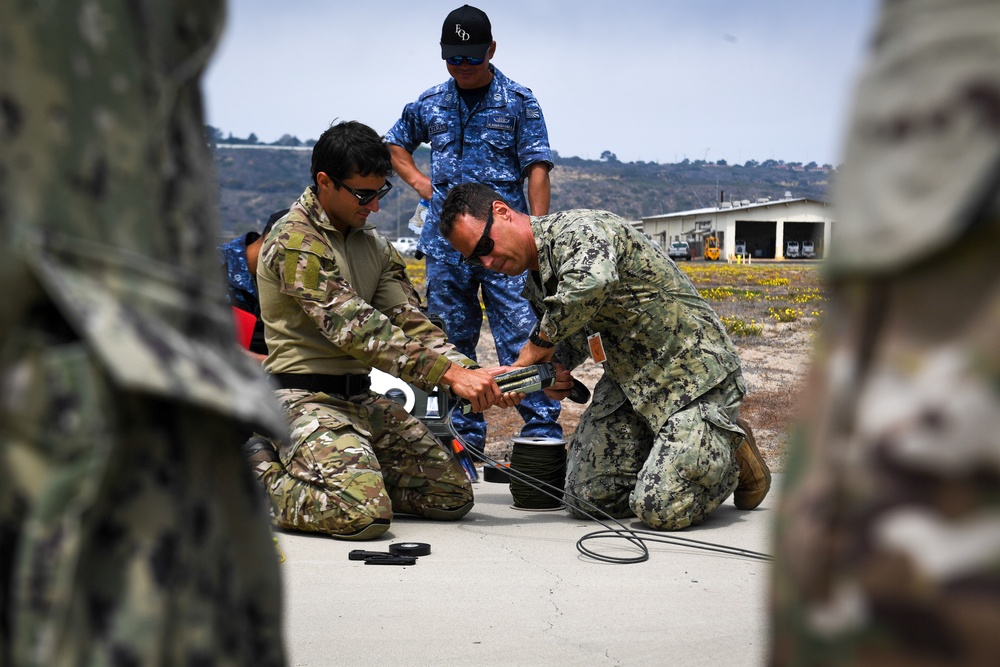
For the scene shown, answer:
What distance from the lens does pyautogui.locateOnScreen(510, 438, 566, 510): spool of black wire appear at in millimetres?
5164

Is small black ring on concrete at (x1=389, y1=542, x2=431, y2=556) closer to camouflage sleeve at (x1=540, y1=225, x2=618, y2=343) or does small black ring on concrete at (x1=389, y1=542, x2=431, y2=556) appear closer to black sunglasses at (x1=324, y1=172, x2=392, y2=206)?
camouflage sleeve at (x1=540, y1=225, x2=618, y2=343)

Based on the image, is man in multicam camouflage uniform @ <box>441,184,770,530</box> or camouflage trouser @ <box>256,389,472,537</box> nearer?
camouflage trouser @ <box>256,389,472,537</box>

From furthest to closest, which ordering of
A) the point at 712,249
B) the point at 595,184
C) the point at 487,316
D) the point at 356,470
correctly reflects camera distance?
the point at 595,184 < the point at 712,249 < the point at 487,316 < the point at 356,470

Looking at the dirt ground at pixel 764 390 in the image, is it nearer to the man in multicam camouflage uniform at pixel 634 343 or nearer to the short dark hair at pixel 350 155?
the man in multicam camouflage uniform at pixel 634 343

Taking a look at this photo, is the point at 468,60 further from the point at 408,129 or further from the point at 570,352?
the point at 570,352

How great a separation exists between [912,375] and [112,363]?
1.98 ft

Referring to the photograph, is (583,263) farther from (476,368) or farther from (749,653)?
(749,653)

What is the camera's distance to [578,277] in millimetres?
4387

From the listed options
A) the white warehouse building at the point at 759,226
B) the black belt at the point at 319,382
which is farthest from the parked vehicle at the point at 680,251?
the black belt at the point at 319,382

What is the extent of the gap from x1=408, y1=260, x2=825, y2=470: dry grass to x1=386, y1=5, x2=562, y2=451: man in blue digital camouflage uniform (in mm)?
1026

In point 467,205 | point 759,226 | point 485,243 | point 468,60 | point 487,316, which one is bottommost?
point 487,316

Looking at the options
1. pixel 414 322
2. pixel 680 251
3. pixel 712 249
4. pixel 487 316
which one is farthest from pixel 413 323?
pixel 712 249

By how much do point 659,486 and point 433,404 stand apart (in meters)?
1.53

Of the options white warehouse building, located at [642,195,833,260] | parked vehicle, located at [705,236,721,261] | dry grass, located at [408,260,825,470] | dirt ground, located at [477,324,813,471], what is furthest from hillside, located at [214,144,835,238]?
dirt ground, located at [477,324,813,471]
